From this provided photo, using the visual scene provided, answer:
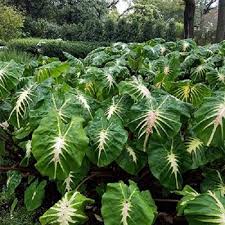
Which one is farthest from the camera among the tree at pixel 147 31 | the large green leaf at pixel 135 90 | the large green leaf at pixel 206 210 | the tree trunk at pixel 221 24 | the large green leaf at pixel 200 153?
the tree at pixel 147 31

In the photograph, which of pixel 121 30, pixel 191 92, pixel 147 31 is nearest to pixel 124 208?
pixel 191 92

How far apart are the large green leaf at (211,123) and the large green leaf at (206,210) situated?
0.84 ft

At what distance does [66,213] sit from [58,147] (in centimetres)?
30

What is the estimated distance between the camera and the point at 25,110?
239 cm

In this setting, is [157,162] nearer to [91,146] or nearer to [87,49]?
[91,146]

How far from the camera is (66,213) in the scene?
6.38 feet

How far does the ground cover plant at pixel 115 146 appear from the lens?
1.92m

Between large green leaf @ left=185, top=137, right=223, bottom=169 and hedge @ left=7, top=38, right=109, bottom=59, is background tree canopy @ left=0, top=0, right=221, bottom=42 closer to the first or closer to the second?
hedge @ left=7, top=38, right=109, bottom=59

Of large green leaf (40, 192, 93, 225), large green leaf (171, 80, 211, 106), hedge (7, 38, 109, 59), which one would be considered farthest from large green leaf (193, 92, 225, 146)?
hedge (7, 38, 109, 59)

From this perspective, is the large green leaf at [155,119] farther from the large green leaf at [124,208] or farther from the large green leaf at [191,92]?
the large green leaf at [191,92]

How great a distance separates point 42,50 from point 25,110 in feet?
38.0

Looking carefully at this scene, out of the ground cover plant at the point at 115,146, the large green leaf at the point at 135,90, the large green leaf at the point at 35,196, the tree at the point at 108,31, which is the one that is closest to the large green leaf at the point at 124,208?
the ground cover plant at the point at 115,146

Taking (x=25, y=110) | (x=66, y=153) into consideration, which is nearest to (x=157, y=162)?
(x=66, y=153)

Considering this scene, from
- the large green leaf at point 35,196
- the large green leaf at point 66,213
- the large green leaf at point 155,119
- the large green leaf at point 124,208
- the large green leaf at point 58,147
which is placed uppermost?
the large green leaf at point 155,119
